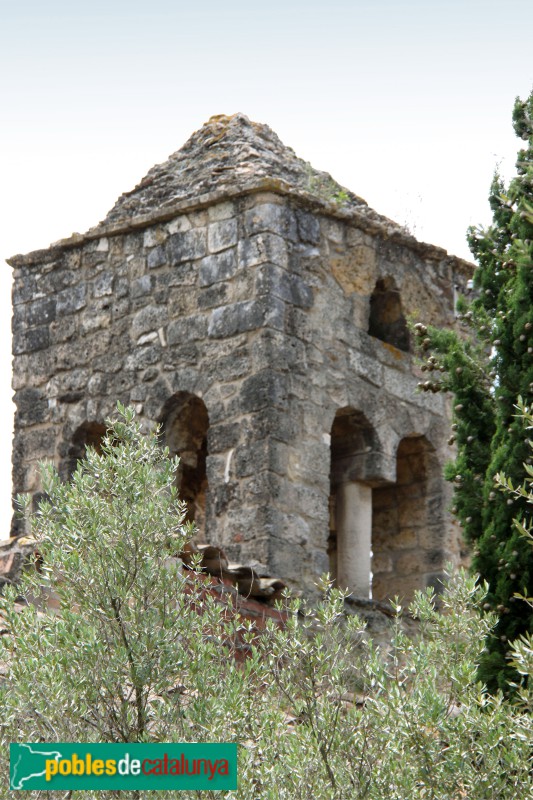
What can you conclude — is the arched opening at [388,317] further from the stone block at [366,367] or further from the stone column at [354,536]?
the stone column at [354,536]

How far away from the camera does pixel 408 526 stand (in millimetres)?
12078

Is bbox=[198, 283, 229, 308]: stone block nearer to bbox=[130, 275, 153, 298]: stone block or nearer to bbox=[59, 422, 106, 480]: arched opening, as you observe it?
bbox=[130, 275, 153, 298]: stone block

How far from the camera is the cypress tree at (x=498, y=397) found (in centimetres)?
751

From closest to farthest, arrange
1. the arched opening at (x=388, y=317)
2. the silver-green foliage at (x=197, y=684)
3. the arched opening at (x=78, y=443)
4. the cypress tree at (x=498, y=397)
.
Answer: the silver-green foliage at (x=197, y=684), the cypress tree at (x=498, y=397), the arched opening at (x=78, y=443), the arched opening at (x=388, y=317)

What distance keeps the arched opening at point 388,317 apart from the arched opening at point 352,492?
80cm

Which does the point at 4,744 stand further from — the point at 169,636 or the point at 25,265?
the point at 25,265

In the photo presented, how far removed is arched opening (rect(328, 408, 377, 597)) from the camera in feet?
37.4

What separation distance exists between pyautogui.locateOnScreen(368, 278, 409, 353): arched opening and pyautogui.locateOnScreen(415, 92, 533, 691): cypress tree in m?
3.06

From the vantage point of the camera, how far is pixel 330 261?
11.6m

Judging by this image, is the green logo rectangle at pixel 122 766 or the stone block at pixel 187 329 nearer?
the green logo rectangle at pixel 122 766

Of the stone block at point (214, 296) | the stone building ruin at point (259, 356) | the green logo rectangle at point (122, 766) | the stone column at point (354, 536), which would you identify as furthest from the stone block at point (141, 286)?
the green logo rectangle at point (122, 766)

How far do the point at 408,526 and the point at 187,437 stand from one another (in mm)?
1675

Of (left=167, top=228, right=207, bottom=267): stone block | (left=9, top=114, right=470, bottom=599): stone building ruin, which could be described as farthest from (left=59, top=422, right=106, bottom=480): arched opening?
(left=167, top=228, right=207, bottom=267): stone block

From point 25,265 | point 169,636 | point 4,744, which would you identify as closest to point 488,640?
point 169,636
